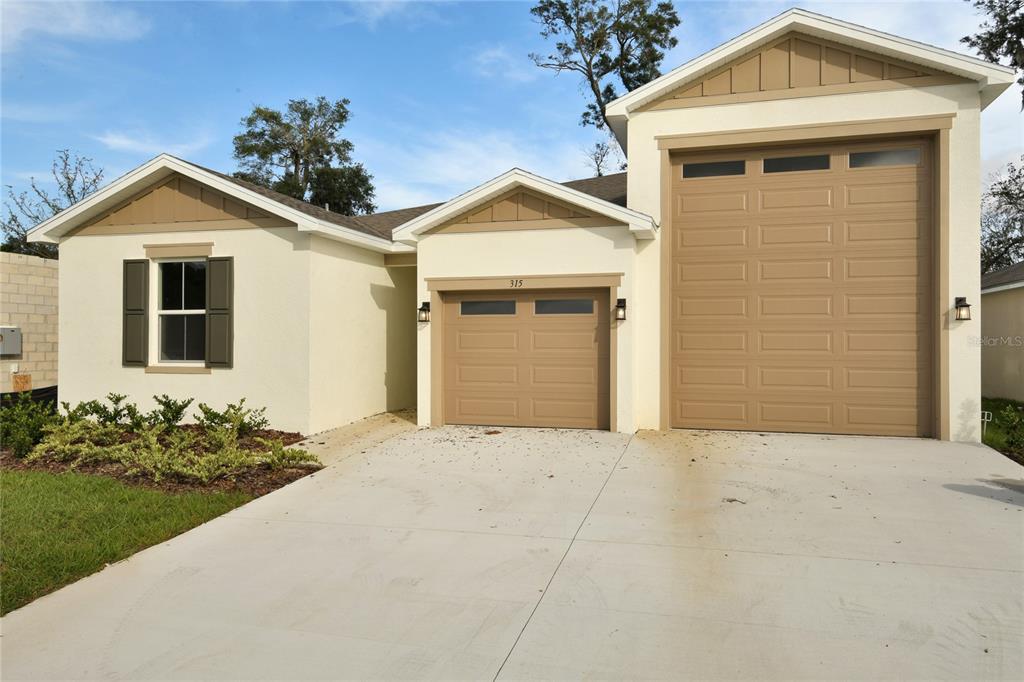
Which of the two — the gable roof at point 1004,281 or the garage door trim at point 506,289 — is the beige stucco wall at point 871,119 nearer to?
the garage door trim at point 506,289

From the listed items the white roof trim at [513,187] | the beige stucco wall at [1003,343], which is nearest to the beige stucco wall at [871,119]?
the white roof trim at [513,187]

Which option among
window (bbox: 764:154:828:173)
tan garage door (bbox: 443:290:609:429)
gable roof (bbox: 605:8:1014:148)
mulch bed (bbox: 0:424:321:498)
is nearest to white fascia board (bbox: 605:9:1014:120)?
gable roof (bbox: 605:8:1014:148)

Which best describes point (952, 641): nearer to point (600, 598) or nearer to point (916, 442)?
point (600, 598)

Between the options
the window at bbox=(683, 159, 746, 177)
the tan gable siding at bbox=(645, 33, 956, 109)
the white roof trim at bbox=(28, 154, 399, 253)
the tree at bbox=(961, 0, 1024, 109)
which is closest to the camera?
the tan gable siding at bbox=(645, 33, 956, 109)

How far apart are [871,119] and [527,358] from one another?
5799 mm

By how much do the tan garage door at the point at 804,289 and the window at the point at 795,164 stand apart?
2 cm

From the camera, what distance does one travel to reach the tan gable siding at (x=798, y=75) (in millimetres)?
8789

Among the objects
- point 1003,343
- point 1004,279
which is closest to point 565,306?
point 1003,343

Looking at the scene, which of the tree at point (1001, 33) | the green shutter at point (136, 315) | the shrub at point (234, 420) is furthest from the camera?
the tree at point (1001, 33)

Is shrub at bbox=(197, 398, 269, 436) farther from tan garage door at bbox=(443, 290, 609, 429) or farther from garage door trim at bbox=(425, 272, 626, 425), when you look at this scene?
tan garage door at bbox=(443, 290, 609, 429)

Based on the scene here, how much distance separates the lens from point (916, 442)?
28.0 feet

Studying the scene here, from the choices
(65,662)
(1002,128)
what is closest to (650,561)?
(65,662)

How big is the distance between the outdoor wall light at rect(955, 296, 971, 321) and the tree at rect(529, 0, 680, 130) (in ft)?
52.2

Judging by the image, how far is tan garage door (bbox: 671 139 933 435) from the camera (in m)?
8.90
